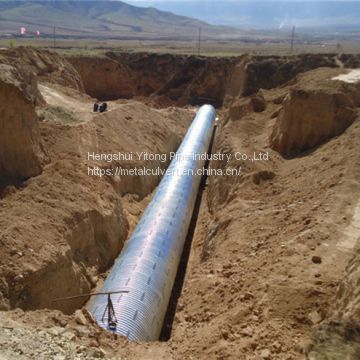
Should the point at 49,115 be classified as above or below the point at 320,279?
above

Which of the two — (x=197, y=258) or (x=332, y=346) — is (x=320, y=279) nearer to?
(x=332, y=346)

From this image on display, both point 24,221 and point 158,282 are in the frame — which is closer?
point 158,282

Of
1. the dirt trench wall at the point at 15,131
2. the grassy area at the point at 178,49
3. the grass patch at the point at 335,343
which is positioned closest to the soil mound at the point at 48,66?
the grassy area at the point at 178,49

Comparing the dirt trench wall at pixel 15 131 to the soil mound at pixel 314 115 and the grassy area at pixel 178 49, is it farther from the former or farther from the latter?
the grassy area at pixel 178 49

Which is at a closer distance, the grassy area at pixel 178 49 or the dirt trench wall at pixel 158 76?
the dirt trench wall at pixel 158 76

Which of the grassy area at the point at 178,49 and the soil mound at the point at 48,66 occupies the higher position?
the grassy area at the point at 178,49

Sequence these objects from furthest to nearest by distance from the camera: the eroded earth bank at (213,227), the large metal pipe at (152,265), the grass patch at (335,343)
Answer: the large metal pipe at (152,265), the eroded earth bank at (213,227), the grass patch at (335,343)

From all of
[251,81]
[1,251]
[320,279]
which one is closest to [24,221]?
[1,251]

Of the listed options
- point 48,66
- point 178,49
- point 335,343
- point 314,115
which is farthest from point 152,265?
point 178,49
